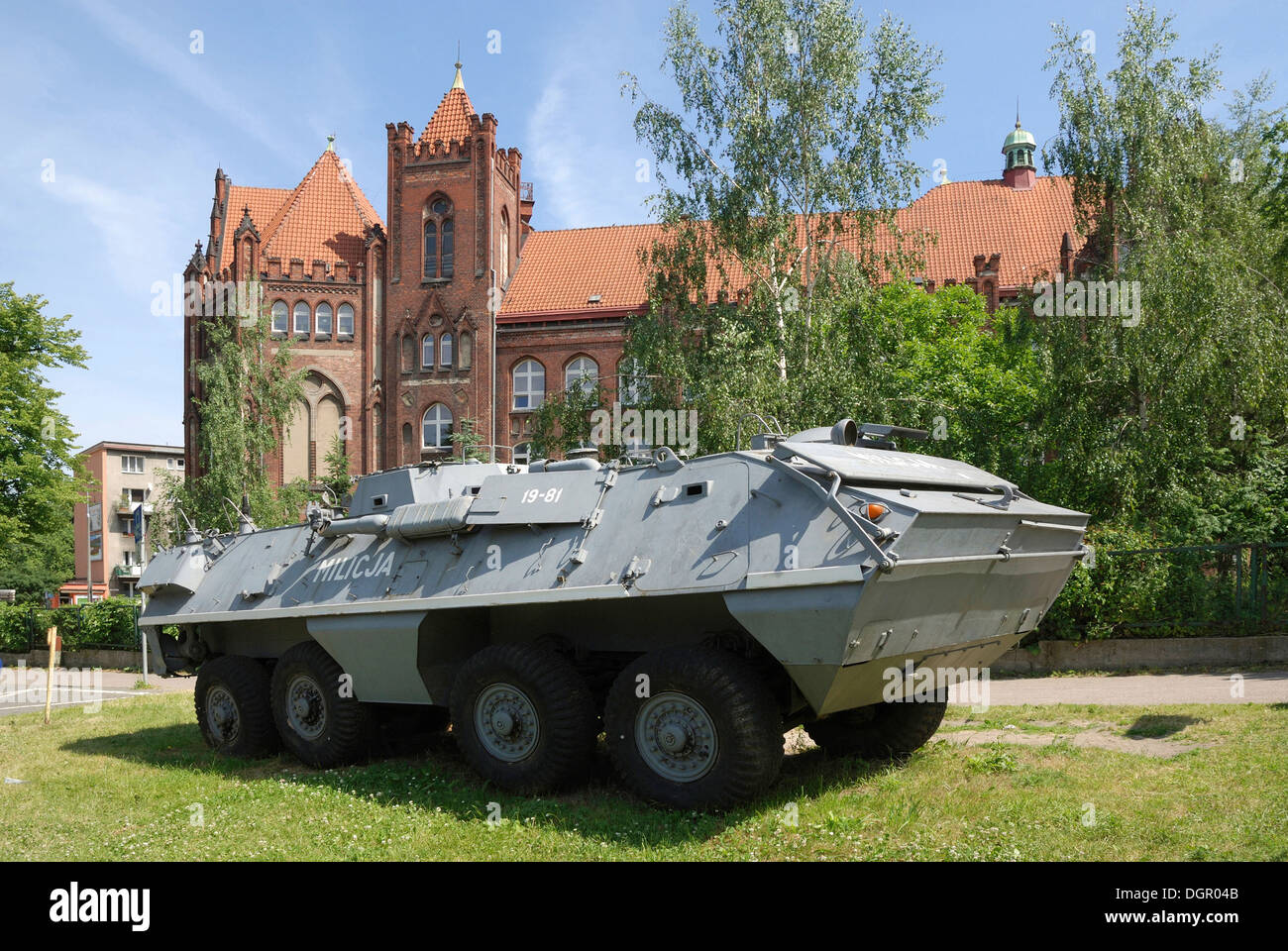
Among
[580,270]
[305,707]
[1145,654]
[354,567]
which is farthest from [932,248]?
[305,707]

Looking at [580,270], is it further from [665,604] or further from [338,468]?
[665,604]

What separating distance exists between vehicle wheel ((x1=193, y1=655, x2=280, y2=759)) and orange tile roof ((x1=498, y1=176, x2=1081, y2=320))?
2426cm

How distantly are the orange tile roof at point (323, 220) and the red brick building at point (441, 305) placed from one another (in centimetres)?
26

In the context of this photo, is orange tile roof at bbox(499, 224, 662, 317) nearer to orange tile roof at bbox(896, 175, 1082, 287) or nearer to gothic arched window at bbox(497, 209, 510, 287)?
gothic arched window at bbox(497, 209, 510, 287)

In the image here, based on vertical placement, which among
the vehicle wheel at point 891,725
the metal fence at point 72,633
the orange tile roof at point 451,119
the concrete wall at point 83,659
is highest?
the orange tile roof at point 451,119

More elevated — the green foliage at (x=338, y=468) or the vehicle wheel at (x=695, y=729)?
the green foliage at (x=338, y=468)

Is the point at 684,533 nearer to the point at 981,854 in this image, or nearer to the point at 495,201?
the point at 981,854

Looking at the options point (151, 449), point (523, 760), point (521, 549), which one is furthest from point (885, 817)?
point (151, 449)

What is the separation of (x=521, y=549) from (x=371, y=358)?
28.6 metres

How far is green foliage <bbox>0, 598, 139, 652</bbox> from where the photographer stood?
24109 millimetres

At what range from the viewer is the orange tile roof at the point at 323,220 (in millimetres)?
36312

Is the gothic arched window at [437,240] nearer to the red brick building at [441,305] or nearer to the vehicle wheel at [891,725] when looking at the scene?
the red brick building at [441,305]

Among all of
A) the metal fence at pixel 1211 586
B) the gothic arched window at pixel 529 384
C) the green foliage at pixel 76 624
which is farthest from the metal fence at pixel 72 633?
the metal fence at pixel 1211 586

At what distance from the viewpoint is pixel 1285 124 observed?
22.1 m
